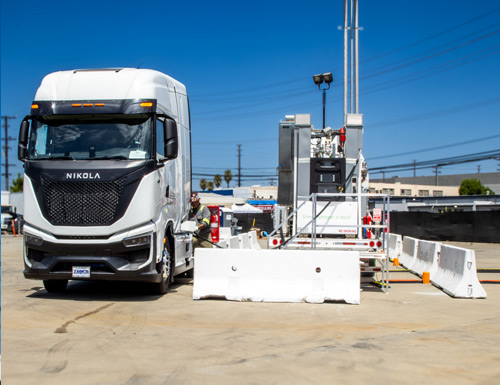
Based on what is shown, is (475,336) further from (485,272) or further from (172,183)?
(485,272)

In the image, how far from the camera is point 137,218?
9523mm

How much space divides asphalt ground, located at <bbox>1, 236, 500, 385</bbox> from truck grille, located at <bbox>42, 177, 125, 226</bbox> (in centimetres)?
150

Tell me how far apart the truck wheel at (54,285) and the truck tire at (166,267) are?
6.31ft

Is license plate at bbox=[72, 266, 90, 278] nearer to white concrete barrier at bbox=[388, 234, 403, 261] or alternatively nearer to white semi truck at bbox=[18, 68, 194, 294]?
white semi truck at bbox=[18, 68, 194, 294]

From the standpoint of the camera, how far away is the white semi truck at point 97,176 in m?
9.50

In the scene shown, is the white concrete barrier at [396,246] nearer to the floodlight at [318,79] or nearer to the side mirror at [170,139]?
the floodlight at [318,79]

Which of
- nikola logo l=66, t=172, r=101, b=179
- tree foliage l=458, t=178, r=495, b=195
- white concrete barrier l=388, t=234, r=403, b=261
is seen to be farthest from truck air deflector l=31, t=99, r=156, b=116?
tree foliage l=458, t=178, r=495, b=195

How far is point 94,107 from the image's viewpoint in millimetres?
9883

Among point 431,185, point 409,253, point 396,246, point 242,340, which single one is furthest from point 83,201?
point 431,185

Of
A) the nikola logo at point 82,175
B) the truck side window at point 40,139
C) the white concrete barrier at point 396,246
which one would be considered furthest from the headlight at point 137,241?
the white concrete barrier at point 396,246

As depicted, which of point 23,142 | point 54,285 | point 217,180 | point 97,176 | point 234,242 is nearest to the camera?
point 97,176

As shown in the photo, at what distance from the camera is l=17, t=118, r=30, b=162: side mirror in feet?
32.0

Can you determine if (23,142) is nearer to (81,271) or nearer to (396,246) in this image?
(81,271)

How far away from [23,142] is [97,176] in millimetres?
1562
